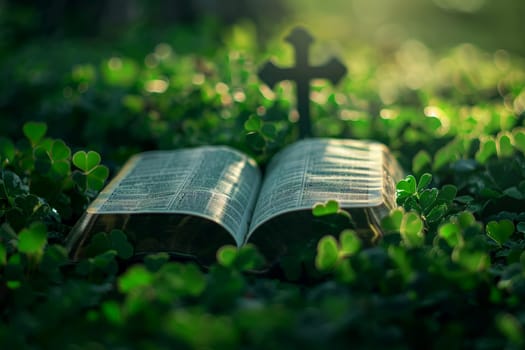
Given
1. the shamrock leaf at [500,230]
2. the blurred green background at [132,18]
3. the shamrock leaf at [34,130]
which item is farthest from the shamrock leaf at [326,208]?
the blurred green background at [132,18]

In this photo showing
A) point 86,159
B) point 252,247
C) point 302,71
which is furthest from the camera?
point 302,71

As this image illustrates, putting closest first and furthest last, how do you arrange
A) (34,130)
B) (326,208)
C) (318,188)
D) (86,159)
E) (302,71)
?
(326,208) → (318,188) → (86,159) → (34,130) → (302,71)

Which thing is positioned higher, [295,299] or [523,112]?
[295,299]

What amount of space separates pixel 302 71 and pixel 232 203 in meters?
1.34

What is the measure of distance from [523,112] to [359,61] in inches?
86.8

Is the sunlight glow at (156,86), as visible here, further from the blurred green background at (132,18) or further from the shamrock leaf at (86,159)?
the blurred green background at (132,18)

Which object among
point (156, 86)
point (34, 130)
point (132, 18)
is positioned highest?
point (34, 130)

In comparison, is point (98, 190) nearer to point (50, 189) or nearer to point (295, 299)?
point (50, 189)

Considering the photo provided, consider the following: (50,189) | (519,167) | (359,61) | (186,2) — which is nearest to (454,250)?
(519,167)

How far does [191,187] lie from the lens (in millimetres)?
2281

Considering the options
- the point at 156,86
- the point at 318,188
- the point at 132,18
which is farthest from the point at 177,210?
the point at 132,18

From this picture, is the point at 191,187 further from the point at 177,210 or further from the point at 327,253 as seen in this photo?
the point at 327,253

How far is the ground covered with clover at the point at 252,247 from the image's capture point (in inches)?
58.6

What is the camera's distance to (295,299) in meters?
1.59
